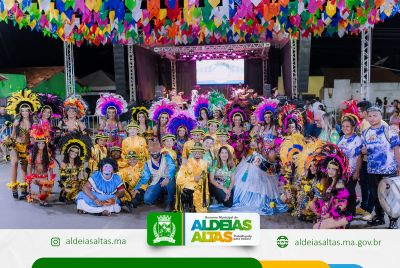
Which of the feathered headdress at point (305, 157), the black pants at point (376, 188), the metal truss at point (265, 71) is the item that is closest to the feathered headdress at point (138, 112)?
the feathered headdress at point (305, 157)

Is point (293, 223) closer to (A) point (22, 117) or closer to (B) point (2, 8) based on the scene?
(A) point (22, 117)

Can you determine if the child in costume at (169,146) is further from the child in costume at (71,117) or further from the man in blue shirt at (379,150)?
the man in blue shirt at (379,150)

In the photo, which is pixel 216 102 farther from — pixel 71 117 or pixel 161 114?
pixel 71 117

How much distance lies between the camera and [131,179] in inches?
130

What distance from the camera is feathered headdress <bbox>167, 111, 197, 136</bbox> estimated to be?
3424mm

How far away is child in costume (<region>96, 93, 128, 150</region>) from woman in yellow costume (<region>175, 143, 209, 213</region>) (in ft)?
4.15

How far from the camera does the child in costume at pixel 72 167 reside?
318 centimetres

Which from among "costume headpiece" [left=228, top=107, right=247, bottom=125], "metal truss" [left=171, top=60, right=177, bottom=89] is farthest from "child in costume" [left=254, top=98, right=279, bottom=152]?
"metal truss" [left=171, top=60, right=177, bottom=89]

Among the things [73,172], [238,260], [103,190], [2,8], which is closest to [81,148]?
[73,172]

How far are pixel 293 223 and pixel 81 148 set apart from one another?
5.77ft

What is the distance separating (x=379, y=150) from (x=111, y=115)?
249 cm

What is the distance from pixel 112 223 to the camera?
252 centimetres

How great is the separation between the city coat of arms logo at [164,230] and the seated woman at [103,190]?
1.34 m

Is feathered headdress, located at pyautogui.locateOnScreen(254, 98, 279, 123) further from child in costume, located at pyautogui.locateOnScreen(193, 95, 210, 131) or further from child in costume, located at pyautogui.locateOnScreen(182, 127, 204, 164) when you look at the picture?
child in costume, located at pyautogui.locateOnScreen(182, 127, 204, 164)
